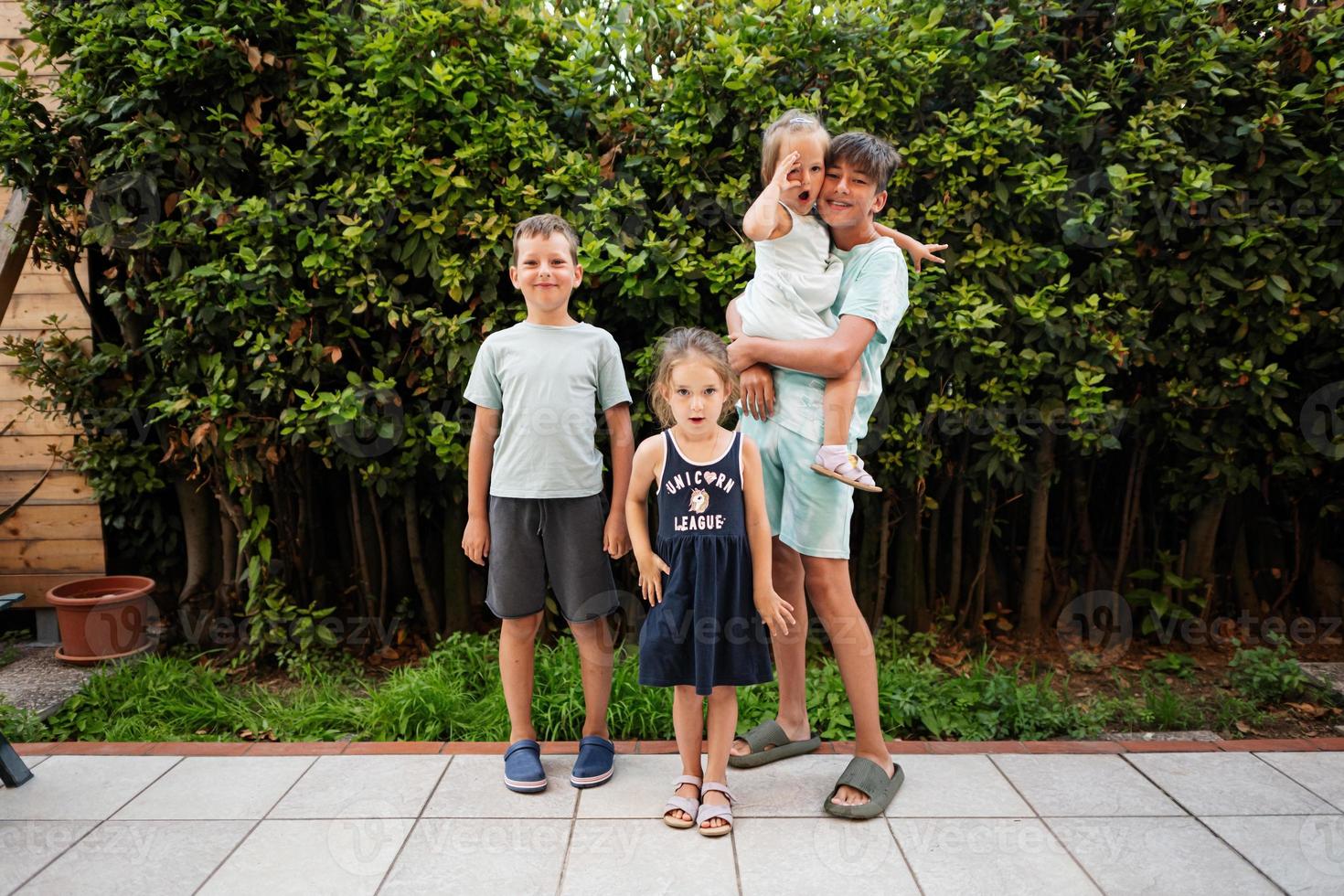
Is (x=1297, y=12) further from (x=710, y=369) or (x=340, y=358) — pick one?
(x=340, y=358)

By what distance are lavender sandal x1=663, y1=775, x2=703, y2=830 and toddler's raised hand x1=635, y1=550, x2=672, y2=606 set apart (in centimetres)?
58

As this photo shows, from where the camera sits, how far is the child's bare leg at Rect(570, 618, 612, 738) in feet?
9.78

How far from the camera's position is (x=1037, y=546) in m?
→ 4.18

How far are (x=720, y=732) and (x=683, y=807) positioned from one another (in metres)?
0.25

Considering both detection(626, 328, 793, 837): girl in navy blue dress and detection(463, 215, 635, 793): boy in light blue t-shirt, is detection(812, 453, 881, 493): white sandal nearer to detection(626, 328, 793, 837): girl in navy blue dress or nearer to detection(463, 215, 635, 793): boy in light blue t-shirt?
detection(626, 328, 793, 837): girl in navy blue dress

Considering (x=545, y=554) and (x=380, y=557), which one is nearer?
(x=545, y=554)

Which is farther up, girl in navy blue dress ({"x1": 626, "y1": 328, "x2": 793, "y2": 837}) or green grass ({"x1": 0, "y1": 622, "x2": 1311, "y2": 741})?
girl in navy blue dress ({"x1": 626, "y1": 328, "x2": 793, "y2": 837})

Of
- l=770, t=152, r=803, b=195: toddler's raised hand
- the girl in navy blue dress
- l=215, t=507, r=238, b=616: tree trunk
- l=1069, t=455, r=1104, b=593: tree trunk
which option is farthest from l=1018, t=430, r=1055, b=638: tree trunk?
l=215, t=507, r=238, b=616: tree trunk

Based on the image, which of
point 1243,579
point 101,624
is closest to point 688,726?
point 101,624

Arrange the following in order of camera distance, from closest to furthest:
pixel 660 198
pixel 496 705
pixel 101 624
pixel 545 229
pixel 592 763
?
pixel 545 229 < pixel 592 763 < pixel 496 705 < pixel 660 198 < pixel 101 624

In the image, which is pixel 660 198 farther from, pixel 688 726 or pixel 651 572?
pixel 688 726

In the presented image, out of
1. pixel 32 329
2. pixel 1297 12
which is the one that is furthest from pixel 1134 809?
pixel 32 329

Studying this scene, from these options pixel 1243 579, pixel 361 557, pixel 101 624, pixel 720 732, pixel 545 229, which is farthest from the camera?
pixel 1243 579

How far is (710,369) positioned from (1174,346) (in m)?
2.46
